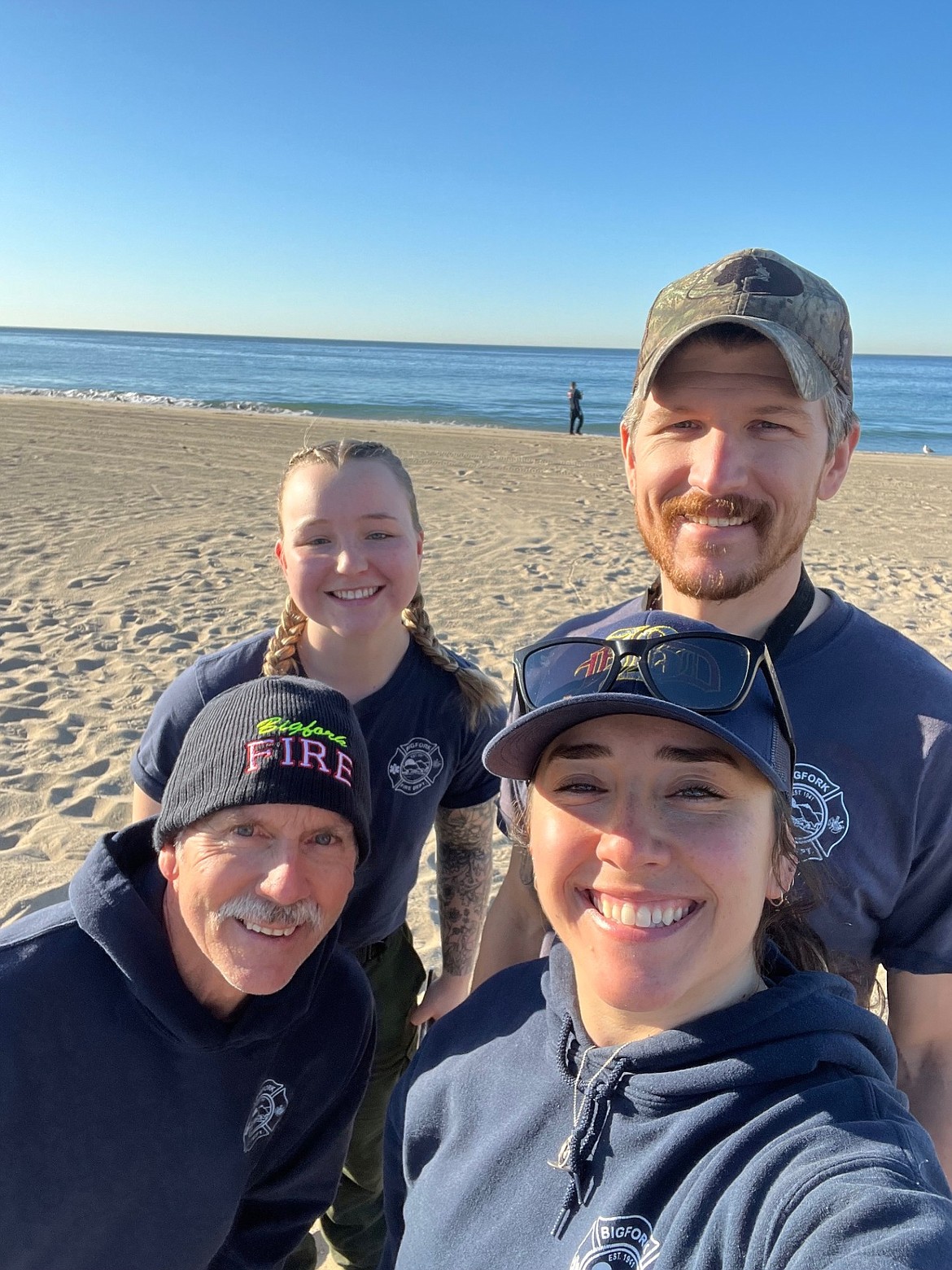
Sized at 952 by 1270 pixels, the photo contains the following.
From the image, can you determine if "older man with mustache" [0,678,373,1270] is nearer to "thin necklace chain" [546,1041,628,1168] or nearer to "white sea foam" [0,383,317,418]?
"thin necklace chain" [546,1041,628,1168]

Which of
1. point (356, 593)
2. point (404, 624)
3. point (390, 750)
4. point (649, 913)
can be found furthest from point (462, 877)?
point (649, 913)

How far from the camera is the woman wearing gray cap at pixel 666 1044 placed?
3.41 feet

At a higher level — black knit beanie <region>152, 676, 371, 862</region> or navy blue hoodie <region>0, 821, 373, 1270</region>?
black knit beanie <region>152, 676, 371, 862</region>

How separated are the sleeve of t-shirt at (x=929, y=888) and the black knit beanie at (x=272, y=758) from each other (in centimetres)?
115

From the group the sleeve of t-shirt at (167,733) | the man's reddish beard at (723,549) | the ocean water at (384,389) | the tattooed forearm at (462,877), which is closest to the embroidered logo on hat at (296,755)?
the sleeve of t-shirt at (167,733)

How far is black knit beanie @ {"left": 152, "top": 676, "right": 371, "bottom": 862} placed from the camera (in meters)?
1.69

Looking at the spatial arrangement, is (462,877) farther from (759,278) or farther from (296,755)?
(759,278)

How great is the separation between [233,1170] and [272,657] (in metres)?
1.23

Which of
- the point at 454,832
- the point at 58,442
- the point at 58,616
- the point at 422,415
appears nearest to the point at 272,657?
the point at 454,832

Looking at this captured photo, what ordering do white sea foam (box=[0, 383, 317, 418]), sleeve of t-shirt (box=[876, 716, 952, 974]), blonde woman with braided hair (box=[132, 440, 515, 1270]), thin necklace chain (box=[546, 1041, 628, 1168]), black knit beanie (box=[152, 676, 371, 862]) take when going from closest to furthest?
thin necklace chain (box=[546, 1041, 628, 1168]) < sleeve of t-shirt (box=[876, 716, 952, 974]) < black knit beanie (box=[152, 676, 371, 862]) < blonde woman with braided hair (box=[132, 440, 515, 1270]) < white sea foam (box=[0, 383, 317, 418])

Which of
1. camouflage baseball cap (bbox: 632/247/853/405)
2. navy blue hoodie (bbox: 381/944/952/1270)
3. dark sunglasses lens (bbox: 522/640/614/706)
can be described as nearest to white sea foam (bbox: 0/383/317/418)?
camouflage baseball cap (bbox: 632/247/853/405)

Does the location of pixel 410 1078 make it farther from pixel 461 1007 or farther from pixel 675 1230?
pixel 675 1230

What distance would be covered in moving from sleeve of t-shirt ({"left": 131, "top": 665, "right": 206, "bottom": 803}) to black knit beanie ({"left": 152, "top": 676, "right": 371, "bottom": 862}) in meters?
0.38

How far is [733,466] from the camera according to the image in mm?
1756
